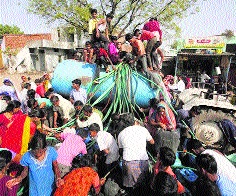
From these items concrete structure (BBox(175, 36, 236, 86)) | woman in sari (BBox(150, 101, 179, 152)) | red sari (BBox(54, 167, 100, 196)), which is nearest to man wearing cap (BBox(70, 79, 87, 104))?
woman in sari (BBox(150, 101, 179, 152))

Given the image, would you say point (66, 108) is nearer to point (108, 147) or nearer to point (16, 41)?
point (108, 147)

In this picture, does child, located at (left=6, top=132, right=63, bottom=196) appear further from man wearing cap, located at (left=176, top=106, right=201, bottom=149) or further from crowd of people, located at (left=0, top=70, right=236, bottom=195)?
man wearing cap, located at (left=176, top=106, right=201, bottom=149)

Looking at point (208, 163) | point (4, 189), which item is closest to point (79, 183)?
point (4, 189)

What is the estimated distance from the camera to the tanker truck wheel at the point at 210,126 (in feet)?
17.6

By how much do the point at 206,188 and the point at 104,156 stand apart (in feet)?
5.46

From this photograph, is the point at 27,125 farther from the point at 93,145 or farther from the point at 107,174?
the point at 107,174

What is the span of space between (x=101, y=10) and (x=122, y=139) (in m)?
14.5

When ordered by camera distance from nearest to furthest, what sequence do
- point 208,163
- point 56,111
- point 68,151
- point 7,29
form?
1. point 208,163
2. point 68,151
3. point 56,111
4. point 7,29

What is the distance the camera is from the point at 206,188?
2.52 metres

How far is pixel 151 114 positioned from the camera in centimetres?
447

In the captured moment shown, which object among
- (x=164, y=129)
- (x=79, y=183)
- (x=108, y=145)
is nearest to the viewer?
(x=79, y=183)

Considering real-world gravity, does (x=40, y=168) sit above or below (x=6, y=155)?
below

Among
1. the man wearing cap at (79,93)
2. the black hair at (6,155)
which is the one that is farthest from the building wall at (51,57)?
the black hair at (6,155)

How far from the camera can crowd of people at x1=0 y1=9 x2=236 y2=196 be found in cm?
272
